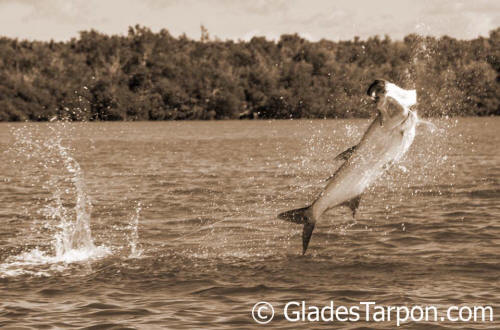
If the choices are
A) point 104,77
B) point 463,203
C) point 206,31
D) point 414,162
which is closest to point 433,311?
point 463,203

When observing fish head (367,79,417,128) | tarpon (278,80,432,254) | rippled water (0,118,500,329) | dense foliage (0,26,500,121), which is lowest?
rippled water (0,118,500,329)

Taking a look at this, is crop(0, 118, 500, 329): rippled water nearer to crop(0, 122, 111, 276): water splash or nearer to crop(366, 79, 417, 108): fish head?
crop(0, 122, 111, 276): water splash

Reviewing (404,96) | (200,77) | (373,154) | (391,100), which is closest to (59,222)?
(373,154)

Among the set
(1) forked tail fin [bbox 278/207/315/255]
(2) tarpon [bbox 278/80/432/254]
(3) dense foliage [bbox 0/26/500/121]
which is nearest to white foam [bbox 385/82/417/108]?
(2) tarpon [bbox 278/80/432/254]

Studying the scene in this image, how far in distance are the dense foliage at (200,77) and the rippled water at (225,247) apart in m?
64.4

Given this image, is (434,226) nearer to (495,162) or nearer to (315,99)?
(495,162)

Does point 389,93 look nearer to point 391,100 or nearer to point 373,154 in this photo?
point 391,100

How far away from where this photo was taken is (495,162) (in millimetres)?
35688

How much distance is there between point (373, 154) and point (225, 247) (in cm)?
623

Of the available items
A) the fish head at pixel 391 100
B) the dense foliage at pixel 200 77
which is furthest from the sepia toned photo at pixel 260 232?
the dense foliage at pixel 200 77

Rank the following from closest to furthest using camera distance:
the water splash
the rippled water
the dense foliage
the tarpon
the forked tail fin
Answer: the tarpon
the forked tail fin
the rippled water
the water splash
the dense foliage

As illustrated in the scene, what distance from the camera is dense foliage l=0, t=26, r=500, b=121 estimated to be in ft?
339

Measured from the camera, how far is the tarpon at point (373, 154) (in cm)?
1095

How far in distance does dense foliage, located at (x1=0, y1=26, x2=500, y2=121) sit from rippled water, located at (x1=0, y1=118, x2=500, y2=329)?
64420 millimetres
